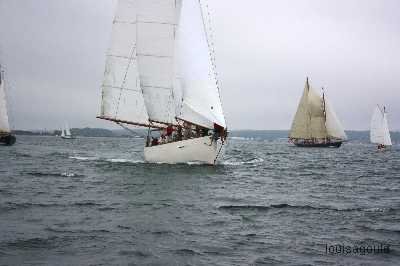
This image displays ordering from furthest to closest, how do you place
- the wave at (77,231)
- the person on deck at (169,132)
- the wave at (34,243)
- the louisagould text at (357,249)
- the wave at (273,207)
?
1. the person on deck at (169,132)
2. the wave at (273,207)
3. the wave at (77,231)
4. the louisagould text at (357,249)
5. the wave at (34,243)

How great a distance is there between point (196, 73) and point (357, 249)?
957 inches

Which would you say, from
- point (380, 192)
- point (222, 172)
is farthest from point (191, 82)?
point (380, 192)

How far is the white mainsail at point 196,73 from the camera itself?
34625 mm

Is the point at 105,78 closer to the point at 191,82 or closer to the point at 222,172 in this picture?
the point at 191,82

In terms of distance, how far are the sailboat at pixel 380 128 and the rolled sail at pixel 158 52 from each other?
81.3 metres

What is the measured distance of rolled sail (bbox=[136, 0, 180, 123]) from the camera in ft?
119

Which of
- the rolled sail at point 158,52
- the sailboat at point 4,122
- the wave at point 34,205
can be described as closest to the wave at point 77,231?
the wave at point 34,205

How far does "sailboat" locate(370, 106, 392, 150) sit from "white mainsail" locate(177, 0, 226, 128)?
266 feet

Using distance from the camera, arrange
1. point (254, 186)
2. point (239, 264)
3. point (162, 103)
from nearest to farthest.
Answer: point (239, 264)
point (254, 186)
point (162, 103)

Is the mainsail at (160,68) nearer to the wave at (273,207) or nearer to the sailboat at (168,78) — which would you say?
the sailboat at (168,78)

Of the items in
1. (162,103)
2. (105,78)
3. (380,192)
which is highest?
(105,78)

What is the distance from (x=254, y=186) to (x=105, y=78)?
66.8ft

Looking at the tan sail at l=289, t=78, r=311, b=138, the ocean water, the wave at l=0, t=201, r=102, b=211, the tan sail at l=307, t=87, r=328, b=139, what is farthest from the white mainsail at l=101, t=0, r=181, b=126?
the tan sail at l=307, t=87, r=328, b=139

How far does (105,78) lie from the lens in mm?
40625
